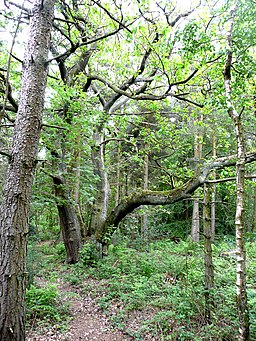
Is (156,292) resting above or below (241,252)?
below

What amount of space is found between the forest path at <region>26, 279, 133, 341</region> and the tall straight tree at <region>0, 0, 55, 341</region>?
1.69 m

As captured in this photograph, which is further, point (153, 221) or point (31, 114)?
point (153, 221)

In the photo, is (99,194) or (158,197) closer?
(158,197)

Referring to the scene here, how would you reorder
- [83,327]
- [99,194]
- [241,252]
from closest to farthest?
[241,252] → [83,327] → [99,194]

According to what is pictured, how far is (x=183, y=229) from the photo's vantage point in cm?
1516

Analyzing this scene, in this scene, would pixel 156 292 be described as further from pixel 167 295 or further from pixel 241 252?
pixel 241 252

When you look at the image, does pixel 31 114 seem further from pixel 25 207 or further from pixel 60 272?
pixel 60 272

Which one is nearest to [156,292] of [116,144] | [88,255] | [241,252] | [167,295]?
[167,295]

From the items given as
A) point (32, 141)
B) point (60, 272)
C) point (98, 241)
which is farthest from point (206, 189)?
point (60, 272)

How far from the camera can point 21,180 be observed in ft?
10.4

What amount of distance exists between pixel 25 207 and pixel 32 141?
0.88 m

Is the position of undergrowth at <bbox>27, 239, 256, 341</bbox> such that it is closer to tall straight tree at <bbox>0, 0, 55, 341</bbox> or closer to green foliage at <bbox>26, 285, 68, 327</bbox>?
green foliage at <bbox>26, 285, 68, 327</bbox>

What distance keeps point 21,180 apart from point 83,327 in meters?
3.49

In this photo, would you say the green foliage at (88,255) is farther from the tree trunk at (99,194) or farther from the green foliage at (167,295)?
the tree trunk at (99,194)
